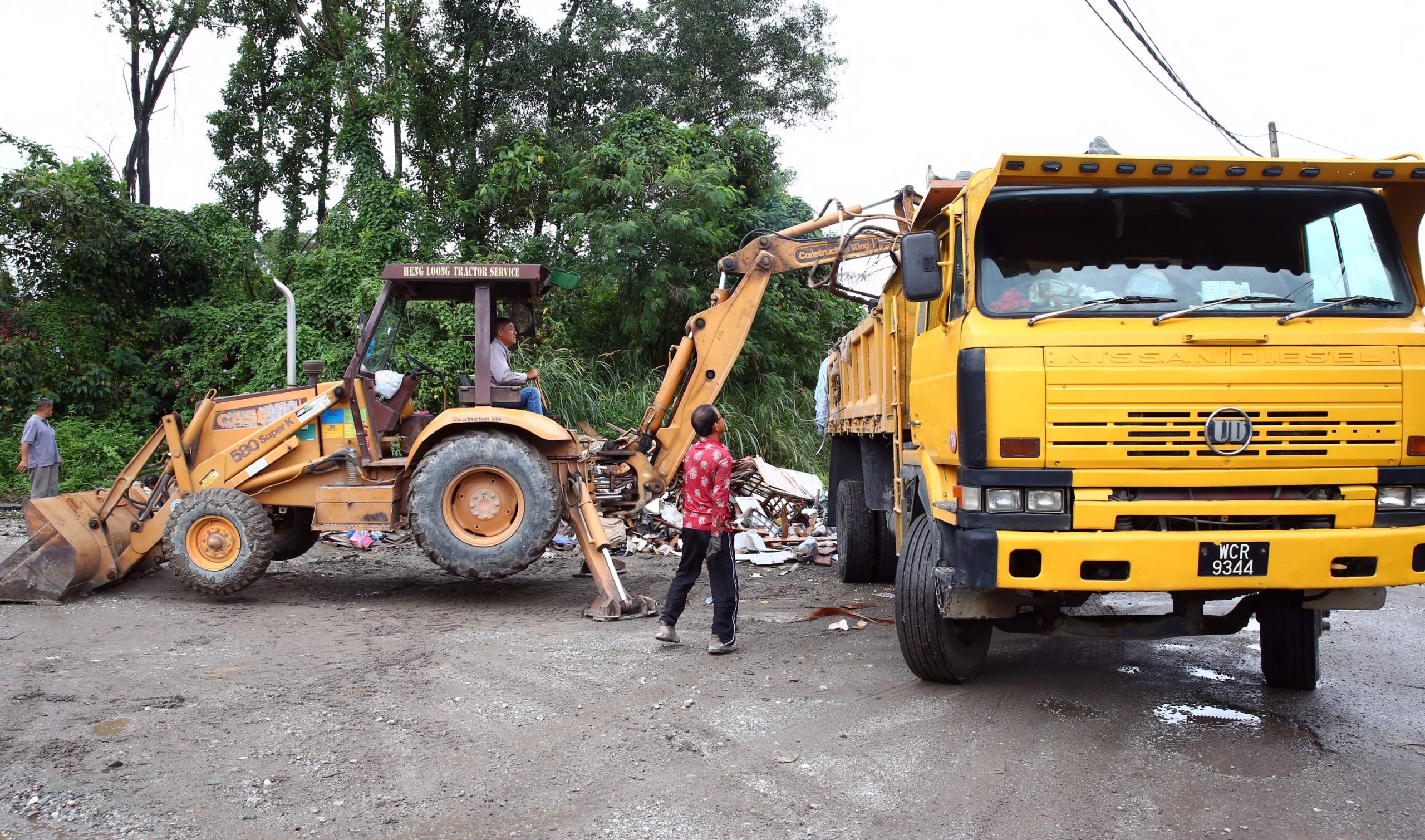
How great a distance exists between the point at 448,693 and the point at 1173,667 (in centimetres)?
402

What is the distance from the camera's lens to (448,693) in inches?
210

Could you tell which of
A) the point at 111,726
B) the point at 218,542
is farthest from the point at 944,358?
the point at 218,542

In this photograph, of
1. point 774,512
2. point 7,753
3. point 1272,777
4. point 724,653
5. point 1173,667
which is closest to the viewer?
point 1272,777

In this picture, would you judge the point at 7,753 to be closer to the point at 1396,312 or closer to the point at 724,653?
the point at 724,653

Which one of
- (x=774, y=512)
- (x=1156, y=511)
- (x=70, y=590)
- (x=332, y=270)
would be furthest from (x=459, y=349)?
(x=1156, y=511)

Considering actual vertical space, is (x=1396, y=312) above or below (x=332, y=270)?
below

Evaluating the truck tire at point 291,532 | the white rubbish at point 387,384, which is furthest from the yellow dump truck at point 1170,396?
the truck tire at point 291,532

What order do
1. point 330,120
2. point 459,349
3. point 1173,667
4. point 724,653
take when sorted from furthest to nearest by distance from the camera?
point 330,120 → point 459,349 → point 724,653 → point 1173,667

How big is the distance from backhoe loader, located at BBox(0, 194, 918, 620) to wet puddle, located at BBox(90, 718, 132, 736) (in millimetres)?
2676

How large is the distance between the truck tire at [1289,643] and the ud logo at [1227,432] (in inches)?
48.9

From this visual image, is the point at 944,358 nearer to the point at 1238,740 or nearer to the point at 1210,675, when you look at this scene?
the point at 1238,740

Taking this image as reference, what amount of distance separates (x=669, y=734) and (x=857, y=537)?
15.1 ft

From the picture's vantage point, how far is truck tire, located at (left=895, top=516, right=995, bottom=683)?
509cm

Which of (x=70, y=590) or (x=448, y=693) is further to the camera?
(x=70, y=590)
